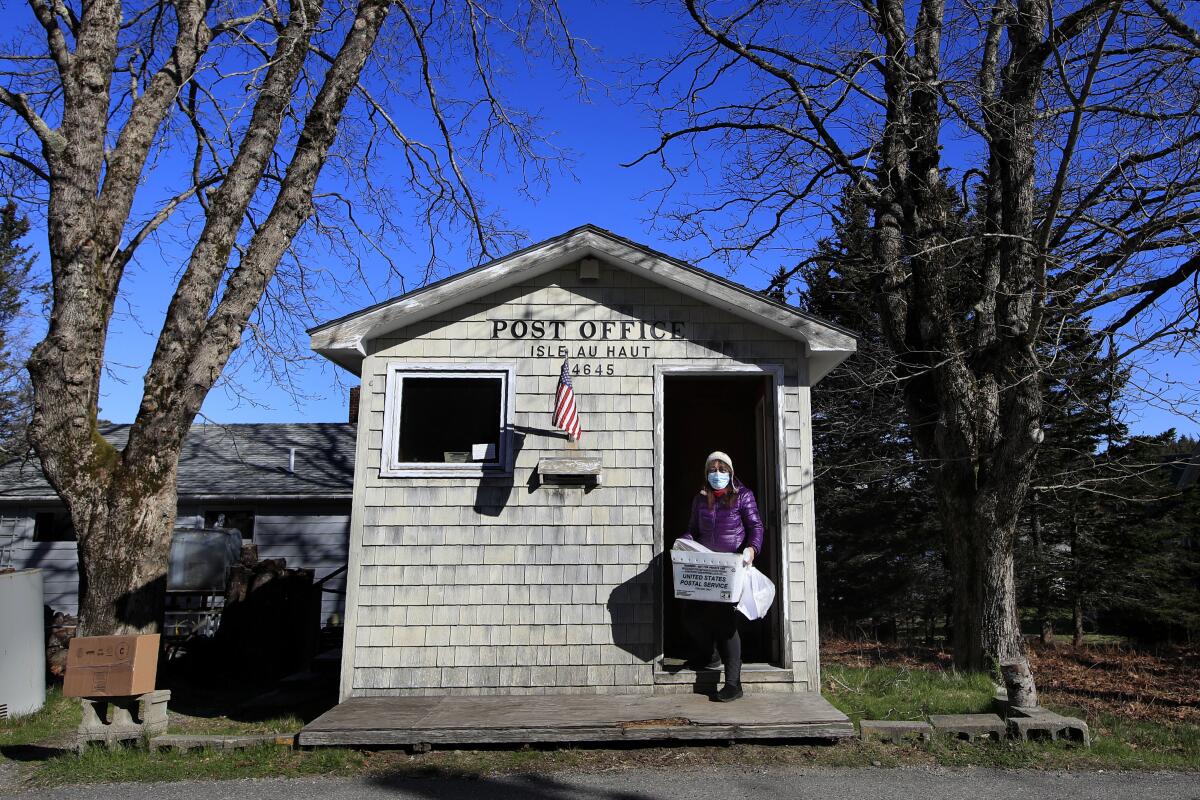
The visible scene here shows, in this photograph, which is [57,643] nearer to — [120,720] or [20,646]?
[20,646]

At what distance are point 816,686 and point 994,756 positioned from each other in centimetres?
144

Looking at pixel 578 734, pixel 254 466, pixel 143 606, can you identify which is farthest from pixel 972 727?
pixel 254 466

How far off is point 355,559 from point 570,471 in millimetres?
1838

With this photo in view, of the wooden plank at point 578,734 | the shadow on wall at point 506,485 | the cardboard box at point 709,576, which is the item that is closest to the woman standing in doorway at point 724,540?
the cardboard box at point 709,576

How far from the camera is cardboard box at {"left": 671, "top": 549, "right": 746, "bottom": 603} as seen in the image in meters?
6.43

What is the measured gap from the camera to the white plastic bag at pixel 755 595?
21.3 feet

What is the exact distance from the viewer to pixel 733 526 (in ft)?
22.0

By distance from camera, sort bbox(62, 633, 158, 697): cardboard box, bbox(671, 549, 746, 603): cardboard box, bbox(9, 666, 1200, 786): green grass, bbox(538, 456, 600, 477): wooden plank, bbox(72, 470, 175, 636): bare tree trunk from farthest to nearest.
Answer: bbox(72, 470, 175, 636): bare tree trunk
bbox(538, 456, 600, 477): wooden plank
bbox(671, 549, 746, 603): cardboard box
bbox(62, 633, 158, 697): cardboard box
bbox(9, 666, 1200, 786): green grass

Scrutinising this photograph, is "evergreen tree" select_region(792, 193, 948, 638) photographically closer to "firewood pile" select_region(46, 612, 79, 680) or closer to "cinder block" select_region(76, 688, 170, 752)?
"firewood pile" select_region(46, 612, 79, 680)

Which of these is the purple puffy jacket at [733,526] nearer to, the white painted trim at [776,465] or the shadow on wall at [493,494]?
the white painted trim at [776,465]

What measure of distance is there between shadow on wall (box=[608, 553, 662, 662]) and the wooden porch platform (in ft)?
1.72

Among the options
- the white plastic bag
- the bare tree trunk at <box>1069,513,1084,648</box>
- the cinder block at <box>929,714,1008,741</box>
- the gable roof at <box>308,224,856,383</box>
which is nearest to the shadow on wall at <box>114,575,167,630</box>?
the gable roof at <box>308,224,856,383</box>

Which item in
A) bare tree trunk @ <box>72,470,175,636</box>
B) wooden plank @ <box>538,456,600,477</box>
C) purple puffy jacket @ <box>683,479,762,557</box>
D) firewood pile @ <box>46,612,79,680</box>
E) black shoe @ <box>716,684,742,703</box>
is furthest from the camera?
firewood pile @ <box>46,612,79,680</box>

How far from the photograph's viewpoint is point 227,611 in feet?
32.8
